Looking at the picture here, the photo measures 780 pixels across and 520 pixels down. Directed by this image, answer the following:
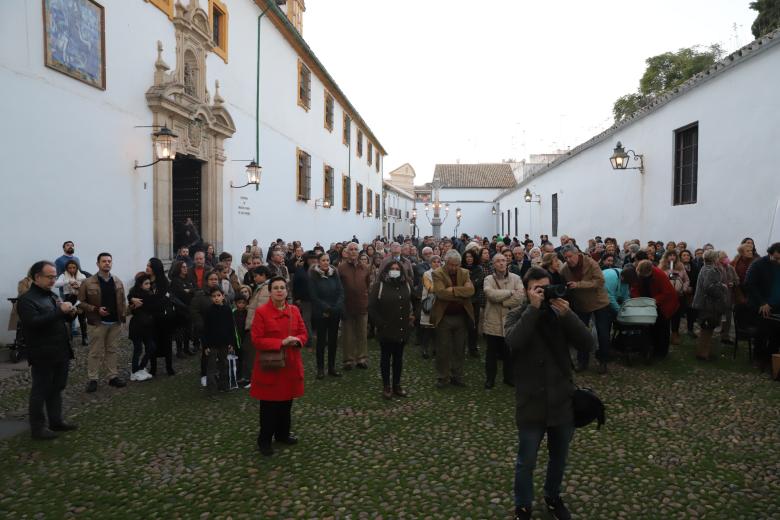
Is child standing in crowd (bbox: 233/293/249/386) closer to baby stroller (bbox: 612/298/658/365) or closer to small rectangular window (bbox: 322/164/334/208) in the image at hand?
baby stroller (bbox: 612/298/658/365)

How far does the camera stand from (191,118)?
38.7 feet

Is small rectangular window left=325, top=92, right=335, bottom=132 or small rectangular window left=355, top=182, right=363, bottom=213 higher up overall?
small rectangular window left=325, top=92, right=335, bottom=132

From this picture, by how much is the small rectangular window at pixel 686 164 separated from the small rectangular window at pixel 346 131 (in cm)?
1794

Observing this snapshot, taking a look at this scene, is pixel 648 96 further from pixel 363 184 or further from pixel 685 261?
pixel 685 261

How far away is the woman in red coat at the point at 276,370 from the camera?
4.46 m

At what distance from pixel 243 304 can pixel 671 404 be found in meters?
5.25

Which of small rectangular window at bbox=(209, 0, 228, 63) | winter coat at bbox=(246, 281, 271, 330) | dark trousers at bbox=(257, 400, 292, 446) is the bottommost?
dark trousers at bbox=(257, 400, 292, 446)

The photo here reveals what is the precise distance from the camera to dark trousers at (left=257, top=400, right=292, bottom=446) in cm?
454

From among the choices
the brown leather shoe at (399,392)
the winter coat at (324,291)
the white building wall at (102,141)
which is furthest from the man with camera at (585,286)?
the white building wall at (102,141)

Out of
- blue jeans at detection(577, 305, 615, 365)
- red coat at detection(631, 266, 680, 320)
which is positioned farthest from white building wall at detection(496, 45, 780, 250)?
blue jeans at detection(577, 305, 615, 365)

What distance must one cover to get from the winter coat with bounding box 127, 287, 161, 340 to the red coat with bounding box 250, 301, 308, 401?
9.89ft

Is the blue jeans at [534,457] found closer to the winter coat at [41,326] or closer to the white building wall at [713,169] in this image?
the winter coat at [41,326]

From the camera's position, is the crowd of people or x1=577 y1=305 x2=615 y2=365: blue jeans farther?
x1=577 y1=305 x2=615 y2=365: blue jeans

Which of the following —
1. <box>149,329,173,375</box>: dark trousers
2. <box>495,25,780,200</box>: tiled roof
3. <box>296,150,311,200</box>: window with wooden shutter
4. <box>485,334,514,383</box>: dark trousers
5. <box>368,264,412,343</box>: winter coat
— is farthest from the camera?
<box>296,150,311,200</box>: window with wooden shutter
